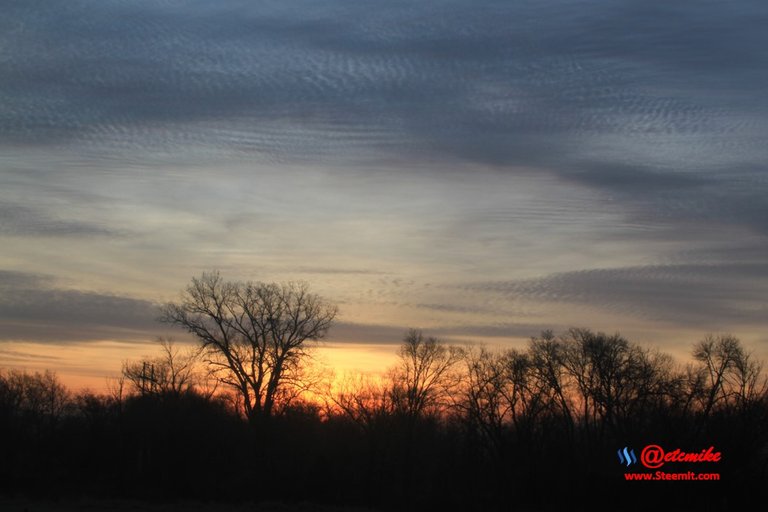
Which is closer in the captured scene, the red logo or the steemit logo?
the red logo

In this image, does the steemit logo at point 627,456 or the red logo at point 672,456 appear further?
the steemit logo at point 627,456

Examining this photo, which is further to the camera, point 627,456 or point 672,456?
point 627,456

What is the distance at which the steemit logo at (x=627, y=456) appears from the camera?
2191 inches

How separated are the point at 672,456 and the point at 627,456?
608cm

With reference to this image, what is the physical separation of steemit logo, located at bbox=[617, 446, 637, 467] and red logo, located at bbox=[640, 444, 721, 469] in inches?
71.1

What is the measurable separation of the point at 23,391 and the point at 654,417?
81326 mm

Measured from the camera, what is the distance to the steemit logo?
55.7 metres

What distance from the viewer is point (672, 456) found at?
51.2 meters

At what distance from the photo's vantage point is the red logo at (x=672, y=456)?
5019 centimetres

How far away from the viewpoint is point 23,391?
4338 inches

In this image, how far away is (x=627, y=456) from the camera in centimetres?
5700

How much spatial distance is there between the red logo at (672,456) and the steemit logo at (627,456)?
5.93 ft

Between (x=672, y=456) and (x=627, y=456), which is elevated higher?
(x=627, y=456)

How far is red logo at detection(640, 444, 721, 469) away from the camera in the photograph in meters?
50.2
